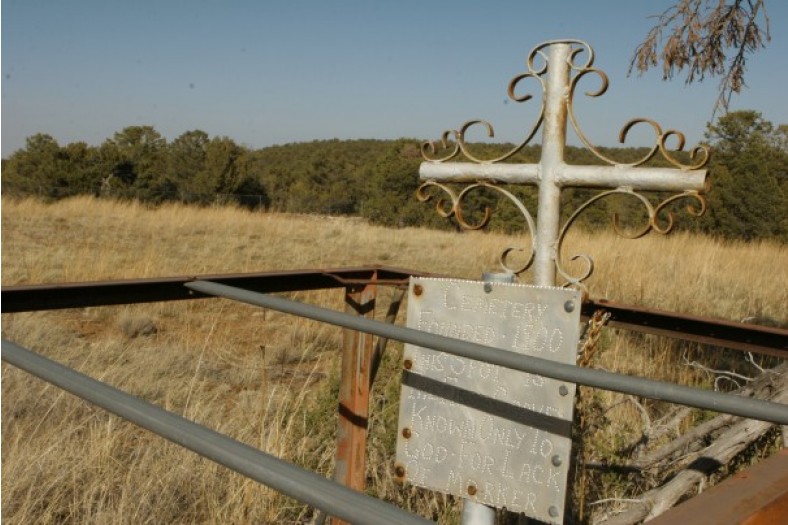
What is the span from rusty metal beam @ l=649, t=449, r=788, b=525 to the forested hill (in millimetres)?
13196

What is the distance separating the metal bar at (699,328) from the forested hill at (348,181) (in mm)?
12097

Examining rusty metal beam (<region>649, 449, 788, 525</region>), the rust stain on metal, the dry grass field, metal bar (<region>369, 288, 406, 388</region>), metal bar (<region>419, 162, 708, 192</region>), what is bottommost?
the dry grass field

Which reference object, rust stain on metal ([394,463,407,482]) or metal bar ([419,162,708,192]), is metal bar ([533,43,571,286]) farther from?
rust stain on metal ([394,463,407,482])

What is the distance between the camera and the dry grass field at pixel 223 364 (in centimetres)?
289

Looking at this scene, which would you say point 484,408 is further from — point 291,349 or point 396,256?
point 396,256

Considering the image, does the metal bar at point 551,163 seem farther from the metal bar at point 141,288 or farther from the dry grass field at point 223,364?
the dry grass field at point 223,364

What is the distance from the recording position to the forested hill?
18.1 m

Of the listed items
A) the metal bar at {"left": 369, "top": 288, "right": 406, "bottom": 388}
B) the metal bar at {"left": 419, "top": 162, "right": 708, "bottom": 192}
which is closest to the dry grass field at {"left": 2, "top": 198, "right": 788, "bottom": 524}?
the metal bar at {"left": 369, "top": 288, "right": 406, "bottom": 388}

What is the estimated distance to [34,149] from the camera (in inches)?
1231

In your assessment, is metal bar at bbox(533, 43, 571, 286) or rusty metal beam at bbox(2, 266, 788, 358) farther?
metal bar at bbox(533, 43, 571, 286)

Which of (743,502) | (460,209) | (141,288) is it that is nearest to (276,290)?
(141,288)

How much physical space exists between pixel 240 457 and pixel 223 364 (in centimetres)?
482

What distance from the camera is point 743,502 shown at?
1.98 feet

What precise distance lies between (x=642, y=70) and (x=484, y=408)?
11.1 feet
